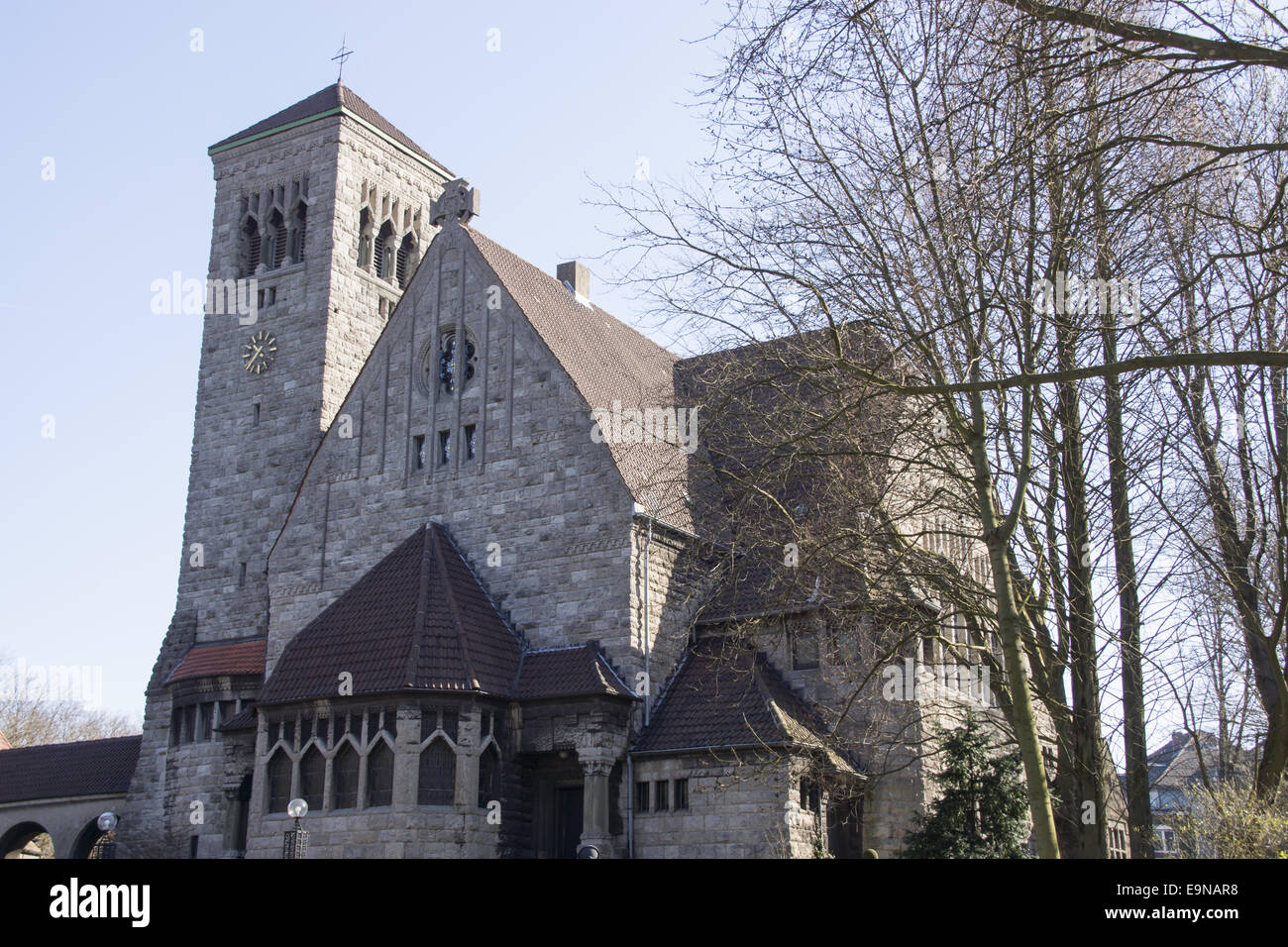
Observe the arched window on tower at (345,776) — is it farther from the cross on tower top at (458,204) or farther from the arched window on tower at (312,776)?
the cross on tower top at (458,204)

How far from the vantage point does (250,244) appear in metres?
36.7

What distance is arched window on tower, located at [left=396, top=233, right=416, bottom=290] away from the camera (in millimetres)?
36969

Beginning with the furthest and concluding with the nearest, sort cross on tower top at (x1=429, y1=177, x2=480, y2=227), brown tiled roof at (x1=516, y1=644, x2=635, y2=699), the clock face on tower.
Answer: the clock face on tower, cross on tower top at (x1=429, y1=177, x2=480, y2=227), brown tiled roof at (x1=516, y1=644, x2=635, y2=699)

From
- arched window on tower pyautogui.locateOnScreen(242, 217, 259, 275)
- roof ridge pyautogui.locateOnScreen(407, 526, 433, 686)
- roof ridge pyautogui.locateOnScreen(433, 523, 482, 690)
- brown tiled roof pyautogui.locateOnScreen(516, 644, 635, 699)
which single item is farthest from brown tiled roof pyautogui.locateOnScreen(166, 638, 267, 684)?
arched window on tower pyautogui.locateOnScreen(242, 217, 259, 275)

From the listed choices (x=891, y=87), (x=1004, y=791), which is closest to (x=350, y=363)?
(x=1004, y=791)

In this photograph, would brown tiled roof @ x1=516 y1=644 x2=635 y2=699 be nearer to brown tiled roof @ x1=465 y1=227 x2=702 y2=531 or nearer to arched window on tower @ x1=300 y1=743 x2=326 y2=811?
brown tiled roof @ x1=465 y1=227 x2=702 y2=531

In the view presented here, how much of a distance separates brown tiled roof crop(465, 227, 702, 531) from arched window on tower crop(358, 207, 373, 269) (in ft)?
23.0

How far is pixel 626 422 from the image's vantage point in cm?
2619

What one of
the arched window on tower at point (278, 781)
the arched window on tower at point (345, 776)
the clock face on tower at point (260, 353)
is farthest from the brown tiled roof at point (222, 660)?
the arched window on tower at point (345, 776)

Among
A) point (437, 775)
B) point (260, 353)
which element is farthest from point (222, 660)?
point (437, 775)

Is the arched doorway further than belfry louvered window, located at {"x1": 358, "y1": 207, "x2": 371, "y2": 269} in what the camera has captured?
No

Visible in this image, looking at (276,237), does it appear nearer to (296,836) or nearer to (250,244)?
(250,244)

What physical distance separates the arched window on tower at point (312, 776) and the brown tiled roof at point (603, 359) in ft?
25.1

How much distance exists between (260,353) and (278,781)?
1515cm
